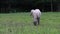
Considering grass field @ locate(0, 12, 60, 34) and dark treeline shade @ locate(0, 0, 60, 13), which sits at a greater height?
grass field @ locate(0, 12, 60, 34)

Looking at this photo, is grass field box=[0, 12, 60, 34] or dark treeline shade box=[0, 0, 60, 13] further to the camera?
dark treeline shade box=[0, 0, 60, 13]

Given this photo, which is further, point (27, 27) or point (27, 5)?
point (27, 5)

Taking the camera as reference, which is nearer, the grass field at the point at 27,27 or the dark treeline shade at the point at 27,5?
the grass field at the point at 27,27

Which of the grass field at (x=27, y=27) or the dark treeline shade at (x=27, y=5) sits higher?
the grass field at (x=27, y=27)

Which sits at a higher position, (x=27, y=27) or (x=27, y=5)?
(x=27, y=27)

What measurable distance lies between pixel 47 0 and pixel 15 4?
639 centimetres

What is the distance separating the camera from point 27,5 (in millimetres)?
48344

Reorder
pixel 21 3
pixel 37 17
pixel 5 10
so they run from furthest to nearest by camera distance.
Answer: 1. pixel 21 3
2. pixel 5 10
3. pixel 37 17

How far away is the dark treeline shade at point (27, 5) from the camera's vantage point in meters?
46.7

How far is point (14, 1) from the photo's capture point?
48094 millimetres

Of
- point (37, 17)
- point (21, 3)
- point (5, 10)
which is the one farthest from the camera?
point (21, 3)

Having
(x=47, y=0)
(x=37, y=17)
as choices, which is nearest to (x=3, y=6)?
(x=47, y=0)

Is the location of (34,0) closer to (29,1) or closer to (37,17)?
(29,1)

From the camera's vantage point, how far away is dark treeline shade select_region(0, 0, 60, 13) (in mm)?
46722
